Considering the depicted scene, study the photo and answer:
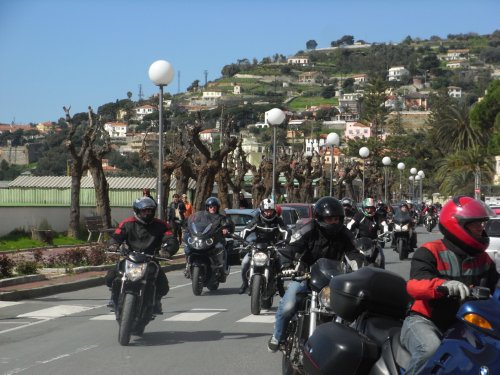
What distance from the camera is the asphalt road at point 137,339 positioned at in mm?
10039

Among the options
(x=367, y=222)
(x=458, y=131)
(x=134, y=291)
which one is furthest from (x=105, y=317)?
(x=458, y=131)

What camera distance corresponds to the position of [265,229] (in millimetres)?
15008

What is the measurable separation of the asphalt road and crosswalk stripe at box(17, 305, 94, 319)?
0.05ft

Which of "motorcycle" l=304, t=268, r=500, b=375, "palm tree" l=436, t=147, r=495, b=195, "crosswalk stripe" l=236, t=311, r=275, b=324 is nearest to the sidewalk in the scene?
"crosswalk stripe" l=236, t=311, r=275, b=324

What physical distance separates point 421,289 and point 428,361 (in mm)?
533

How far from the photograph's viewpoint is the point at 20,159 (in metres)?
131

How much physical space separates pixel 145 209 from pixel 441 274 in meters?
6.62

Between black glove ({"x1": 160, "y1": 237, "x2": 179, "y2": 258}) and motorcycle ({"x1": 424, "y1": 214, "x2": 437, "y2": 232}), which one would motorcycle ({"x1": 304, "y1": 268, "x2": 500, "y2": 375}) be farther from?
motorcycle ({"x1": 424, "y1": 214, "x2": 437, "y2": 232})

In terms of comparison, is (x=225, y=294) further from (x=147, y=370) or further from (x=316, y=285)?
(x=316, y=285)

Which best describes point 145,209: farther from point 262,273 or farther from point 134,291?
point 262,273

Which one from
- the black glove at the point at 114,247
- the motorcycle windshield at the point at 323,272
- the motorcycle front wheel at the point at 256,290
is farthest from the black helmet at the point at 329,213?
the motorcycle front wheel at the point at 256,290

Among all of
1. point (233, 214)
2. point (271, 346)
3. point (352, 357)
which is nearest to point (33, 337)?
point (271, 346)

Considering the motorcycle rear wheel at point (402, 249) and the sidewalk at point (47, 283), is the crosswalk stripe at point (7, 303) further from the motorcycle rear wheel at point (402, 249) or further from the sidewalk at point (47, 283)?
the motorcycle rear wheel at point (402, 249)

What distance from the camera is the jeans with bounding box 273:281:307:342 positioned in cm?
914
